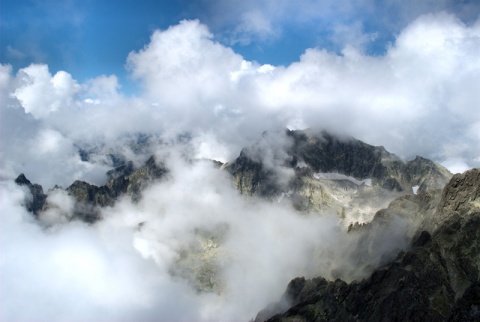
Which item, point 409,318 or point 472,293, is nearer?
point 472,293

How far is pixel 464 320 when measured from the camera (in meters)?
94.7

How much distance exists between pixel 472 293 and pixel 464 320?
1770cm

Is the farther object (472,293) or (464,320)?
(472,293)

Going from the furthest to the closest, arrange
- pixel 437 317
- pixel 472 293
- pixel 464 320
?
pixel 437 317
pixel 472 293
pixel 464 320

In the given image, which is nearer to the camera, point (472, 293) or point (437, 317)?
point (472, 293)

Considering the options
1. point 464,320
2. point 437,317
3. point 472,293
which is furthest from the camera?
point 437,317

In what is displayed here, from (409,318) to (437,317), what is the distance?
12.1 meters

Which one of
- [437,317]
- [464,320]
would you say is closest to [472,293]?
[464,320]

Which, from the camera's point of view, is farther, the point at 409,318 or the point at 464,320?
the point at 409,318

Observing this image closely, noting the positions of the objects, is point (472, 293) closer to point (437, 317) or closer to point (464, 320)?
point (464, 320)

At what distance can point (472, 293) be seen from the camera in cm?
10925

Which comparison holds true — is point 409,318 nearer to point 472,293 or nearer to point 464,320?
point 472,293

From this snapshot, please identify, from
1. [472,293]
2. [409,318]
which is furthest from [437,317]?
[472,293]

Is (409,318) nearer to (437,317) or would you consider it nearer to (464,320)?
(437,317)
